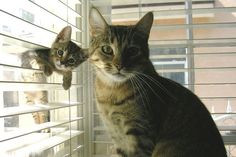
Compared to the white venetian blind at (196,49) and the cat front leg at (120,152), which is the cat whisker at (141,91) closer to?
the cat front leg at (120,152)

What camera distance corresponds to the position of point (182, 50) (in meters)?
1.58

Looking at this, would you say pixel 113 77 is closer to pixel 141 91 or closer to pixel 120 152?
pixel 141 91

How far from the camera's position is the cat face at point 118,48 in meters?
1.13

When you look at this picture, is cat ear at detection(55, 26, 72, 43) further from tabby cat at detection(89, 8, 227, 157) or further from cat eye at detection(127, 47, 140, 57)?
cat eye at detection(127, 47, 140, 57)

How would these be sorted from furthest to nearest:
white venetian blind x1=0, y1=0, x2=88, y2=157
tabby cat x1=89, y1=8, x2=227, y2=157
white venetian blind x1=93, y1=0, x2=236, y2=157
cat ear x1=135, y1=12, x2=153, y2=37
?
white venetian blind x1=93, y1=0, x2=236, y2=157 → cat ear x1=135, y1=12, x2=153, y2=37 → tabby cat x1=89, y1=8, x2=227, y2=157 → white venetian blind x1=0, y1=0, x2=88, y2=157

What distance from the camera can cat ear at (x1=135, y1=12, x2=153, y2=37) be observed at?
1.19 meters

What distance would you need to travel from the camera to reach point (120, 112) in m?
1.15

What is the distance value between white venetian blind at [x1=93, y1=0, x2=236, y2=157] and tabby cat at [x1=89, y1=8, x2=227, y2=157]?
13.8 inches

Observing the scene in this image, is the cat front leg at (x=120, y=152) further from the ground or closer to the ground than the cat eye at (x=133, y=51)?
closer to the ground

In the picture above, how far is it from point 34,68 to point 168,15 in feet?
2.48

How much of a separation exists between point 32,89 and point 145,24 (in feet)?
1.61

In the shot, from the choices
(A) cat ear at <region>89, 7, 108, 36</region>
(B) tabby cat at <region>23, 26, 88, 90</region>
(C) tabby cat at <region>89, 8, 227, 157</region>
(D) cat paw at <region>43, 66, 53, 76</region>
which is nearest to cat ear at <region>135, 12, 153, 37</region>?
(C) tabby cat at <region>89, 8, 227, 157</region>

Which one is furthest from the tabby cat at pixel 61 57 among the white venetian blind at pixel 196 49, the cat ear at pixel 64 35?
the white venetian blind at pixel 196 49

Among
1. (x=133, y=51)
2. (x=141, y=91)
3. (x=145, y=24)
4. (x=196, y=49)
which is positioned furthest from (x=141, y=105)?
(x=196, y=49)
